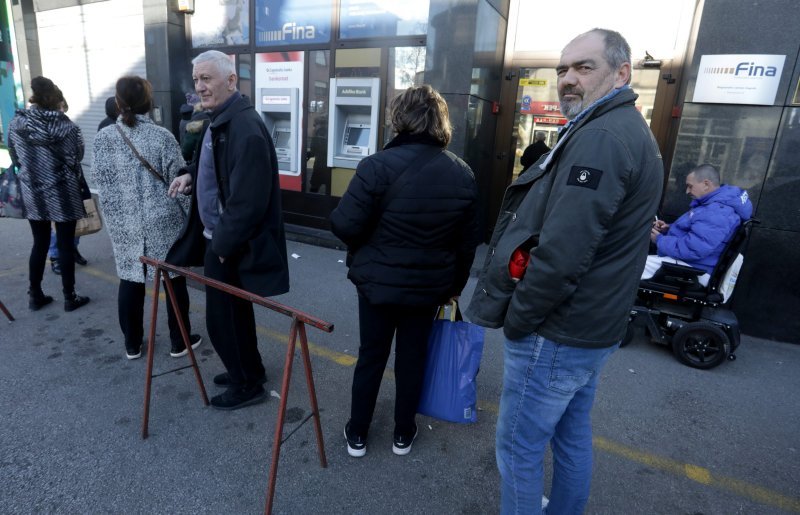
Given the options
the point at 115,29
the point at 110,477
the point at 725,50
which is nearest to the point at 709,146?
the point at 725,50

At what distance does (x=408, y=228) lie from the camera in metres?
2.10

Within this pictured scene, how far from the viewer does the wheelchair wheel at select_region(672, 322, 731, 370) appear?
360cm

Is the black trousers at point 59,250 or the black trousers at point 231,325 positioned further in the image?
the black trousers at point 59,250

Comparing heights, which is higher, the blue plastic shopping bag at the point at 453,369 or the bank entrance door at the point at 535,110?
the bank entrance door at the point at 535,110

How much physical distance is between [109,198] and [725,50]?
519 cm

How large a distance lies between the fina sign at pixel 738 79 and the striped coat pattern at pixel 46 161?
5.60 metres

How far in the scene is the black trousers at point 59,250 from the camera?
3996 millimetres

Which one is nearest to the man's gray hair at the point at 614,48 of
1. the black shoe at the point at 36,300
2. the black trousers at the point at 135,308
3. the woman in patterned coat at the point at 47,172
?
the black trousers at the point at 135,308

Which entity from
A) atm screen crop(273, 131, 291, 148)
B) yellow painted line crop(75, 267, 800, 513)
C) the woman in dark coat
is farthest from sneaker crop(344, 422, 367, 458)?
atm screen crop(273, 131, 291, 148)

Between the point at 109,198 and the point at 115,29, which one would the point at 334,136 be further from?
the point at 115,29

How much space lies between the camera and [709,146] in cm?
443

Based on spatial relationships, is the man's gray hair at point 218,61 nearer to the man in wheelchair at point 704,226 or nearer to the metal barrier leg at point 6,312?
the metal barrier leg at point 6,312

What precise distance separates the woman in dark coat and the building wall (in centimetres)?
345

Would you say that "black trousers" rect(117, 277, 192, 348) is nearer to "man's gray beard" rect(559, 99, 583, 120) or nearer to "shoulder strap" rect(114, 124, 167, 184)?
"shoulder strap" rect(114, 124, 167, 184)
